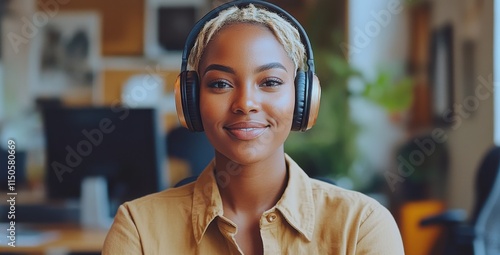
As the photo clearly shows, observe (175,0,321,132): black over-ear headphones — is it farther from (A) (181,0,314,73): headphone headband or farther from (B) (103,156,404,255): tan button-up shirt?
(B) (103,156,404,255): tan button-up shirt

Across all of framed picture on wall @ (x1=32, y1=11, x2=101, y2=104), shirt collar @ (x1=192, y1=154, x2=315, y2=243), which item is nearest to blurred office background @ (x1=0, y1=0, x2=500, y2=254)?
framed picture on wall @ (x1=32, y1=11, x2=101, y2=104)

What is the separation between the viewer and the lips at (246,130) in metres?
0.86

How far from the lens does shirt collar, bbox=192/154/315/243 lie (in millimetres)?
926

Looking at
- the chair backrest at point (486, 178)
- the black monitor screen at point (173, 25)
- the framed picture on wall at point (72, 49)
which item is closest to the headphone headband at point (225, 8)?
the chair backrest at point (486, 178)

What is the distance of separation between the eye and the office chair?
1.94 m

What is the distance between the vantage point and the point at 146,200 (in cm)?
98

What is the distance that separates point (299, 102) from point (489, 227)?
2.05 metres

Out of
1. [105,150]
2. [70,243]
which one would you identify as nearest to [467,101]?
[105,150]

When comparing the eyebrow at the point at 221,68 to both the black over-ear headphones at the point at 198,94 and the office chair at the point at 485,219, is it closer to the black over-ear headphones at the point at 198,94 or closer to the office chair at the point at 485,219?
the black over-ear headphones at the point at 198,94

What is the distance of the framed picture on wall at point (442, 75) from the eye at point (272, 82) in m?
3.48

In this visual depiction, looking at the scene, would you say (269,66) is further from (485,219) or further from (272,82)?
(485,219)

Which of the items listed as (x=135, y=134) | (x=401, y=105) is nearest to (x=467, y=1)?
(x=401, y=105)

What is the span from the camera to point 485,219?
265 cm

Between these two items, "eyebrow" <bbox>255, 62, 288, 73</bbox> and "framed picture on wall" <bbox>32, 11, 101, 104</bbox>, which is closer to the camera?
"eyebrow" <bbox>255, 62, 288, 73</bbox>
